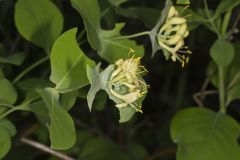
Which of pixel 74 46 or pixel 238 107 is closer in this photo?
pixel 74 46

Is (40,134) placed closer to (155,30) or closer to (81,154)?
(81,154)

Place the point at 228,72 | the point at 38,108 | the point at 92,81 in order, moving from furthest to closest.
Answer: the point at 228,72, the point at 38,108, the point at 92,81

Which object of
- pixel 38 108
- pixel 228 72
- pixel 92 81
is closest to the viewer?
pixel 92 81

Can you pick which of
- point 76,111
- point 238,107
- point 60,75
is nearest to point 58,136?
point 60,75

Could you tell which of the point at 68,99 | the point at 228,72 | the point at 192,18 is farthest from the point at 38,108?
the point at 228,72

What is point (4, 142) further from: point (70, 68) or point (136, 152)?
point (136, 152)

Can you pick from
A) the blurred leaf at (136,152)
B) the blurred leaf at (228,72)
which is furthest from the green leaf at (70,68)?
the blurred leaf at (136,152)
